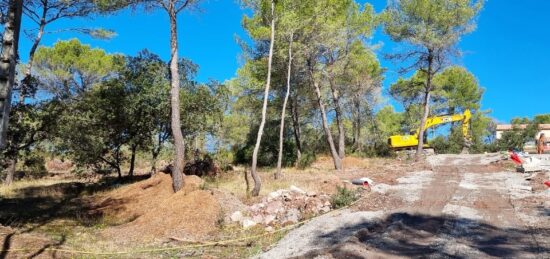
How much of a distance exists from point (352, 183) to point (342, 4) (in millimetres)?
12130

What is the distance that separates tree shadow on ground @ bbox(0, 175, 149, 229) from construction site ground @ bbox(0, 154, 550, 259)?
43 millimetres

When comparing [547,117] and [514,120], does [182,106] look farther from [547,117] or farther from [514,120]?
[547,117]

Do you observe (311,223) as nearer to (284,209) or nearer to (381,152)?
(284,209)

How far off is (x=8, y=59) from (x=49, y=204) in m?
8.27

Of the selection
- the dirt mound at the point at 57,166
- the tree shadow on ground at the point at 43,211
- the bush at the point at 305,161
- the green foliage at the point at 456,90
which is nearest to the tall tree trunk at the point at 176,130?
the tree shadow on ground at the point at 43,211

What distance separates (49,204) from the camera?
1524 cm

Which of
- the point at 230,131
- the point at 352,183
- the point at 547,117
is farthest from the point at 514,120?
the point at 352,183

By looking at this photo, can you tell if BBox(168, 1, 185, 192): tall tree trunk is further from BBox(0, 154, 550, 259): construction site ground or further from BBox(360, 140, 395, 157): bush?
BBox(360, 140, 395, 157): bush

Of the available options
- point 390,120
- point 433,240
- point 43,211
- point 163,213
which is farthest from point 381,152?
point 433,240

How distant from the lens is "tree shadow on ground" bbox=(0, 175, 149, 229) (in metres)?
12.0

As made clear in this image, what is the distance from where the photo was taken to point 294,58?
2094 centimetres

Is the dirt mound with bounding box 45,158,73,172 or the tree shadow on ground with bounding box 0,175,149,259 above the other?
the dirt mound with bounding box 45,158,73,172

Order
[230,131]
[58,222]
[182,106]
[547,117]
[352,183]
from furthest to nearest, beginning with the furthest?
[547,117] → [230,131] → [182,106] → [352,183] → [58,222]

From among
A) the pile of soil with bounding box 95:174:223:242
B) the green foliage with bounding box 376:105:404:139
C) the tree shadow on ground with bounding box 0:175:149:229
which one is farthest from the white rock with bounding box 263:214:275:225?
the green foliage with bounding box 376:105:404:139
